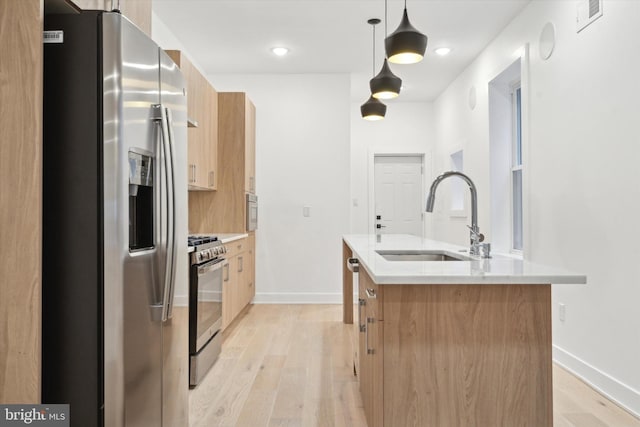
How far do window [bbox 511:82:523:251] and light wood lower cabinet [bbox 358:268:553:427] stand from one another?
3045mm

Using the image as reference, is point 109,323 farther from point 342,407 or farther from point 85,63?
point 342,407

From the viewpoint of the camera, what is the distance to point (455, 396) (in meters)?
1.69

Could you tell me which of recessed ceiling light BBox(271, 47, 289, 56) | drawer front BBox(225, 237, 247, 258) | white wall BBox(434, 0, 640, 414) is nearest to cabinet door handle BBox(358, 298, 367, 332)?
white wall BBox(434, 0, 640, 414)

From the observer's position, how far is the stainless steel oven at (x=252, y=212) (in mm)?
5025

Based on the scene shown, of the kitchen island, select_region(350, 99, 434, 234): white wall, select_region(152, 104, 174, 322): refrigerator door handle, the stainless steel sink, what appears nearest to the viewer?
the kitchen island

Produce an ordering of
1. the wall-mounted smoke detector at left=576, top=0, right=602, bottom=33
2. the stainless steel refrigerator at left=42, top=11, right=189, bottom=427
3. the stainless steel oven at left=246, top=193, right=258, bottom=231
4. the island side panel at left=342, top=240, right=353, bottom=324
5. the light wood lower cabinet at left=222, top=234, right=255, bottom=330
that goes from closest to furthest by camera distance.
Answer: the stainless steel refrigerator at left=42, top=11, right=189, bottom=427, the wall-mounted smoke detector at left=576, top=0, right=602, bottom=33, the light wood lower cabinet at left=222, top=234, right=255, bottom=330, the island side panel at left=342, top=240, right=353, bottom=324, the stainless steel oven at left=246, top=193, right=258, bottom=231

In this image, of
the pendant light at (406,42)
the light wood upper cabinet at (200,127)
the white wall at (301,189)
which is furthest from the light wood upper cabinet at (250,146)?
the pendant light at (406,42)

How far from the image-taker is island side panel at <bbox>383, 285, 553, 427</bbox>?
1.68 metres

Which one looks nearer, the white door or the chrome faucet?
the chrome faucet

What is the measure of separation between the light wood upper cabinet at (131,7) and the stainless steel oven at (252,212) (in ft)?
9.20

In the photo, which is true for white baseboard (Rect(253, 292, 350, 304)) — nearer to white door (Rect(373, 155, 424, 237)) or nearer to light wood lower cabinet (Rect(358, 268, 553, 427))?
white door (Rect(373, 155, 424, 237))

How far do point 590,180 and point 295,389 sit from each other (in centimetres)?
223

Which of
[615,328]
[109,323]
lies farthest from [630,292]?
[109,323]

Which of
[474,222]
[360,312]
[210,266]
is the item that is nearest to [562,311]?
[474,222]
